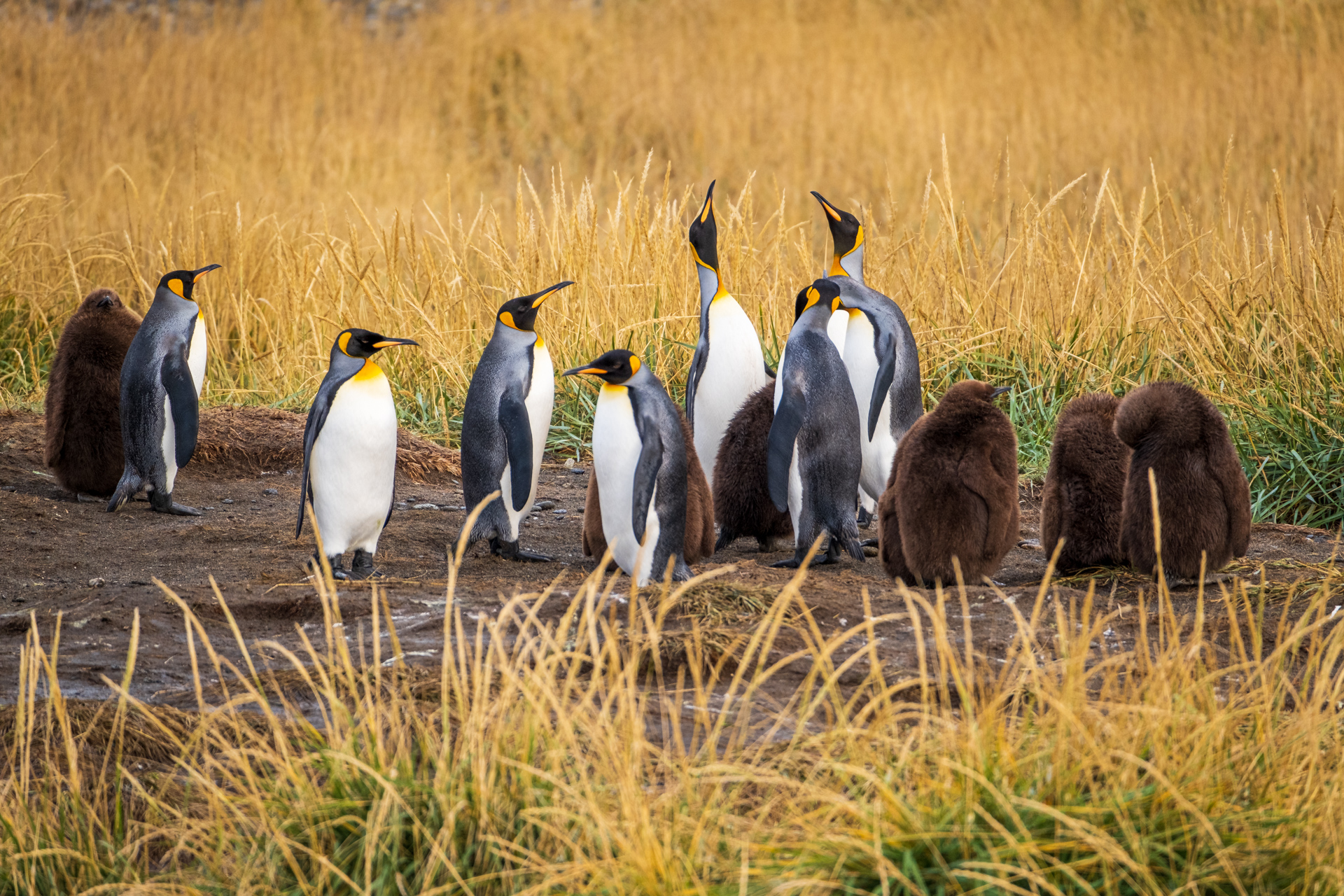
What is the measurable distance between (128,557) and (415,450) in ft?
6.49

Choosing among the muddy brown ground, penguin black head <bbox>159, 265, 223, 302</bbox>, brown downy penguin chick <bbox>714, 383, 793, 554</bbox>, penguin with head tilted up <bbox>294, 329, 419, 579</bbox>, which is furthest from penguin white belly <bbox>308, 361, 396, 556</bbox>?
penguin black head <bbox>159, 265, 223, 302</bbox>

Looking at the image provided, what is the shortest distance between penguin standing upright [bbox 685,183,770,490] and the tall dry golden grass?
47.3 inches

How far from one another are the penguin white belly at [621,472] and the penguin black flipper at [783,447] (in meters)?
0.44

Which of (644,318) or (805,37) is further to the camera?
(805,37)

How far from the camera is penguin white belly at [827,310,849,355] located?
18.7 feet

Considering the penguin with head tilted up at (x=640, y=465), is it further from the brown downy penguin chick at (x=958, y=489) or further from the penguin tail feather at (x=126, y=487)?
the penguin tail feather at (x=126, y=487)

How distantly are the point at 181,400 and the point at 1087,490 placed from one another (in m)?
3.62

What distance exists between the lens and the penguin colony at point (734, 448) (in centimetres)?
420

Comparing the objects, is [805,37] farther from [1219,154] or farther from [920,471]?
[920,471]

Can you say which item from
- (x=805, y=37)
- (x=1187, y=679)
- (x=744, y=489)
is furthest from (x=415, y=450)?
(x=805, y=37)

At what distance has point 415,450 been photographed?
675cm

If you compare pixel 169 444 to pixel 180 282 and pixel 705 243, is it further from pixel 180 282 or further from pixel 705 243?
pixel 705 243

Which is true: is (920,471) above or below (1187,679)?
above

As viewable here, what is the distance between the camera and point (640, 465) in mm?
4305
